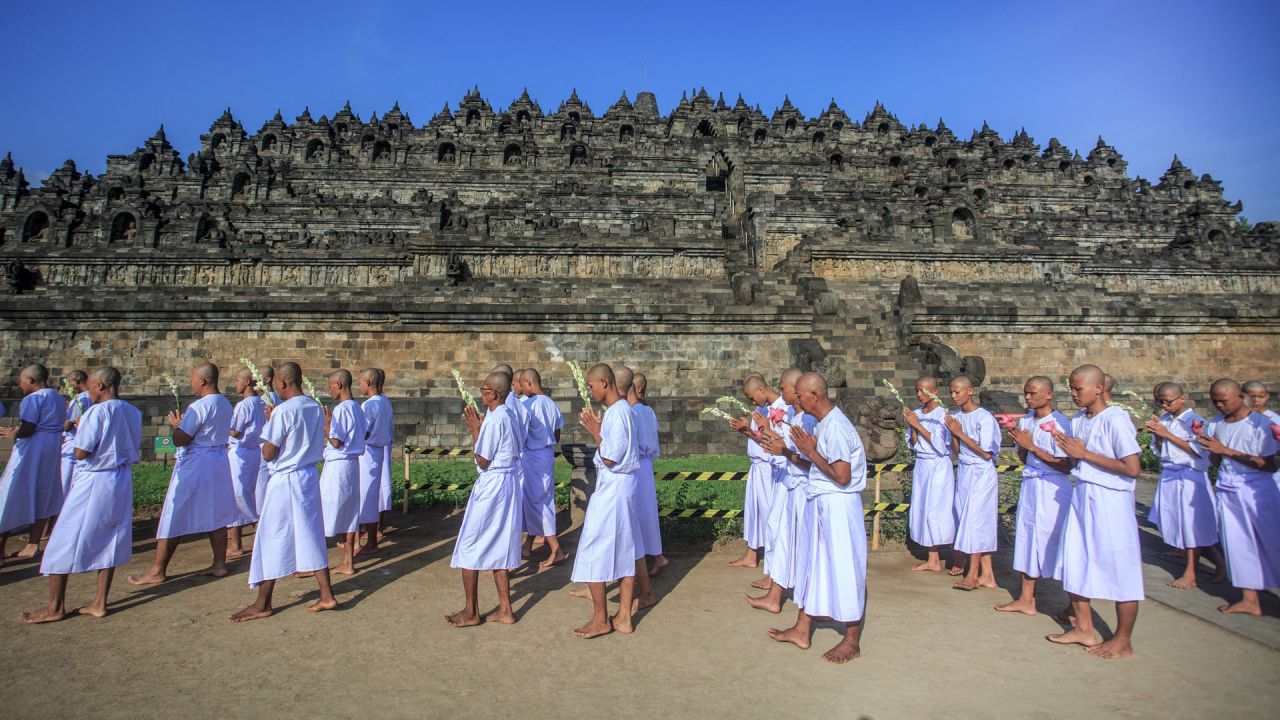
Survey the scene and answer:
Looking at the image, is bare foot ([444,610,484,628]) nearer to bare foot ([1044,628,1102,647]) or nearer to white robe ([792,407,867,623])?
white robe ([792,407,867,623])

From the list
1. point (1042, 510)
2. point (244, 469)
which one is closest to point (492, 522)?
point (244, 469)

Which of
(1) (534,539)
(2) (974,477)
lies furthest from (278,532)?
(2) (974,477)

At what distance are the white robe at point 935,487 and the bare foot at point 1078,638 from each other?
180 centimetres

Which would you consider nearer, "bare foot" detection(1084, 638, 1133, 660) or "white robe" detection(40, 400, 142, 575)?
"bare foot" detection(1084, 638, 1133, 660)

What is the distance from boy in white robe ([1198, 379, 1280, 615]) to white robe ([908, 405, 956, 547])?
2245mm

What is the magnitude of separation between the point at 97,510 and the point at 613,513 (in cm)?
457

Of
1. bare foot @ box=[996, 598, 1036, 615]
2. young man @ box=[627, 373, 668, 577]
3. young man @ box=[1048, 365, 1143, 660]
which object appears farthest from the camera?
young man @ box=[627, 373, 668, 577]

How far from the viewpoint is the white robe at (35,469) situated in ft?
22.4

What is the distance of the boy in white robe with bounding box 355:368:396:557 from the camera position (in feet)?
24.6

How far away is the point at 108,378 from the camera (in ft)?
19.0

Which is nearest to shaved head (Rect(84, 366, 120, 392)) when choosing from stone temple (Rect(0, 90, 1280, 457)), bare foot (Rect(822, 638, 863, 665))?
bare foot (Rect(822, 638, 863, 665))

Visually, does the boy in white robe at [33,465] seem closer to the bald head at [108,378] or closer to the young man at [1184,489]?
the bald head at [108,378]

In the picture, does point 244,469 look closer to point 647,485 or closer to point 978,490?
point 647,485

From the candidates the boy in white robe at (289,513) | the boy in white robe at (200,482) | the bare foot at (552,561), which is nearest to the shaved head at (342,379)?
the boy in white robe at (289,513)
